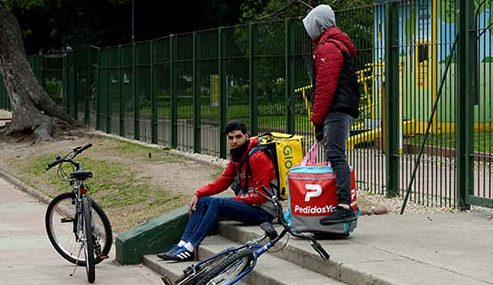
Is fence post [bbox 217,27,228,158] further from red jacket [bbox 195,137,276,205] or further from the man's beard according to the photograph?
the man's beard

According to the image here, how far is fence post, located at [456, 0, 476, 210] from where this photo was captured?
11.1 m

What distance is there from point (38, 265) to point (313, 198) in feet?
11.3

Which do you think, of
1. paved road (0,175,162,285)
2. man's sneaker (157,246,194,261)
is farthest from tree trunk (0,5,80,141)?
man's sneaker (157,246,194,261)

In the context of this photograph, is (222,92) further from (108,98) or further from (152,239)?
(108,98)

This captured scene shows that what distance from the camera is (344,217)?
8.97 meters

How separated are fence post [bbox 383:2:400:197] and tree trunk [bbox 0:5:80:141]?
16.3m

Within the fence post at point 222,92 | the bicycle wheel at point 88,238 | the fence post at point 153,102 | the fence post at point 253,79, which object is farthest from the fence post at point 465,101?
the fence post at point 153,102

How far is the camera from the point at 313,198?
9.01 meters

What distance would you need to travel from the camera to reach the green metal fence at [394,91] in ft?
36.4

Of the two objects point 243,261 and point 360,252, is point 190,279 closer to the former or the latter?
point 243,261

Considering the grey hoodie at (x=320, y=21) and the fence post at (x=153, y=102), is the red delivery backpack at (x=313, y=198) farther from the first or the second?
the fence post at (x=153, y=102)

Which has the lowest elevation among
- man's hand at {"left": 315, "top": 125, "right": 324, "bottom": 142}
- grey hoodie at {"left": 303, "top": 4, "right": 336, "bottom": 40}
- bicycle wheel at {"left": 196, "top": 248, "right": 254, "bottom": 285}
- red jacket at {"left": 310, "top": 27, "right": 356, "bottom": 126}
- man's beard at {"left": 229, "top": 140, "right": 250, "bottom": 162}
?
bicycle wheel at {"left": 196, "top": 248, "right": 254, "bottom": 285}

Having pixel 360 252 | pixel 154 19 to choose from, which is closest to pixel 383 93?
pixel 360 252

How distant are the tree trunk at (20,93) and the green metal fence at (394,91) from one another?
9.34 meters
